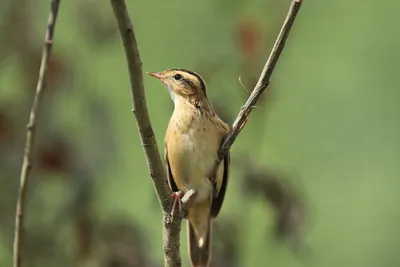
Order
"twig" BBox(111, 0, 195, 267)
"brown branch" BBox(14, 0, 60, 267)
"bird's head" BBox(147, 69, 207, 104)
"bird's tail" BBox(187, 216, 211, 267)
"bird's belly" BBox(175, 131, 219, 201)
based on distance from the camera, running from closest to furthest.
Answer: "twig" BBox(111, 0, 195, 267) < "brown branch" BBox(14, 0, 60, 267) < "bird's belly" BBox(175, 131, 219, 201) < "bird's head" BBox(147, 69, 207, 104) < "bird's tail" BBox(187, 216, 211, 267)

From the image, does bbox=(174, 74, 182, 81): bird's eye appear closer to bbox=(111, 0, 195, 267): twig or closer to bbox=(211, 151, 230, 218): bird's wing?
bbox=(211, 151, 230, 218): bird's wing

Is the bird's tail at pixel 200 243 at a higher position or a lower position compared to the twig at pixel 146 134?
lower

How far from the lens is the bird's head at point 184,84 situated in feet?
7.28

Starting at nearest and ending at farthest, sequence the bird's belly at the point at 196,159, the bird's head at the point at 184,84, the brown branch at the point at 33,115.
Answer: the brown branch at the point at 33,115 → the bird's belly at the point at 196,159 → the bird's head at the point at 184,84

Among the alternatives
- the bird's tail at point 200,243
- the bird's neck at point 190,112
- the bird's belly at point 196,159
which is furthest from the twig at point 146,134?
the bird's tail at point 200,243

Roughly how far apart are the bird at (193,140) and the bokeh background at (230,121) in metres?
0.12

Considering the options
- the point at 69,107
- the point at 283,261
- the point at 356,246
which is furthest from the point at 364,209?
the point at 69,107

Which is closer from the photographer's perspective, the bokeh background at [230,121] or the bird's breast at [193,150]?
the bird's breast at [193,150]

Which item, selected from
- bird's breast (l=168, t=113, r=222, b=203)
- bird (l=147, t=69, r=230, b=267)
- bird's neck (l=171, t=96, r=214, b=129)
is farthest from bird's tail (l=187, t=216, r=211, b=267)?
bird's neck (l=171, t=96, r=214, b=129)

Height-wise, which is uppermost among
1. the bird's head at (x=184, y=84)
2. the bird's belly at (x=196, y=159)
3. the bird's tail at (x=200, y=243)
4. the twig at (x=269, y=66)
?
the twig at (x=269, y=66)

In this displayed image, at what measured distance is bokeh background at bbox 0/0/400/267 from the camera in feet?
8.02

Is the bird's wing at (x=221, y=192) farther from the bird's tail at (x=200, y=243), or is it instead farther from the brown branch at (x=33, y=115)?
the brown branch at (x=33, y=115)

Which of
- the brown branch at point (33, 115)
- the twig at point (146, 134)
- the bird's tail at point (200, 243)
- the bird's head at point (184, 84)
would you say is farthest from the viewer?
the bird's tail at point (200, 243)

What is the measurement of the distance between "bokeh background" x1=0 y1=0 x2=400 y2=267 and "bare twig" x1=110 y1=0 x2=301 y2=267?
0.68m
